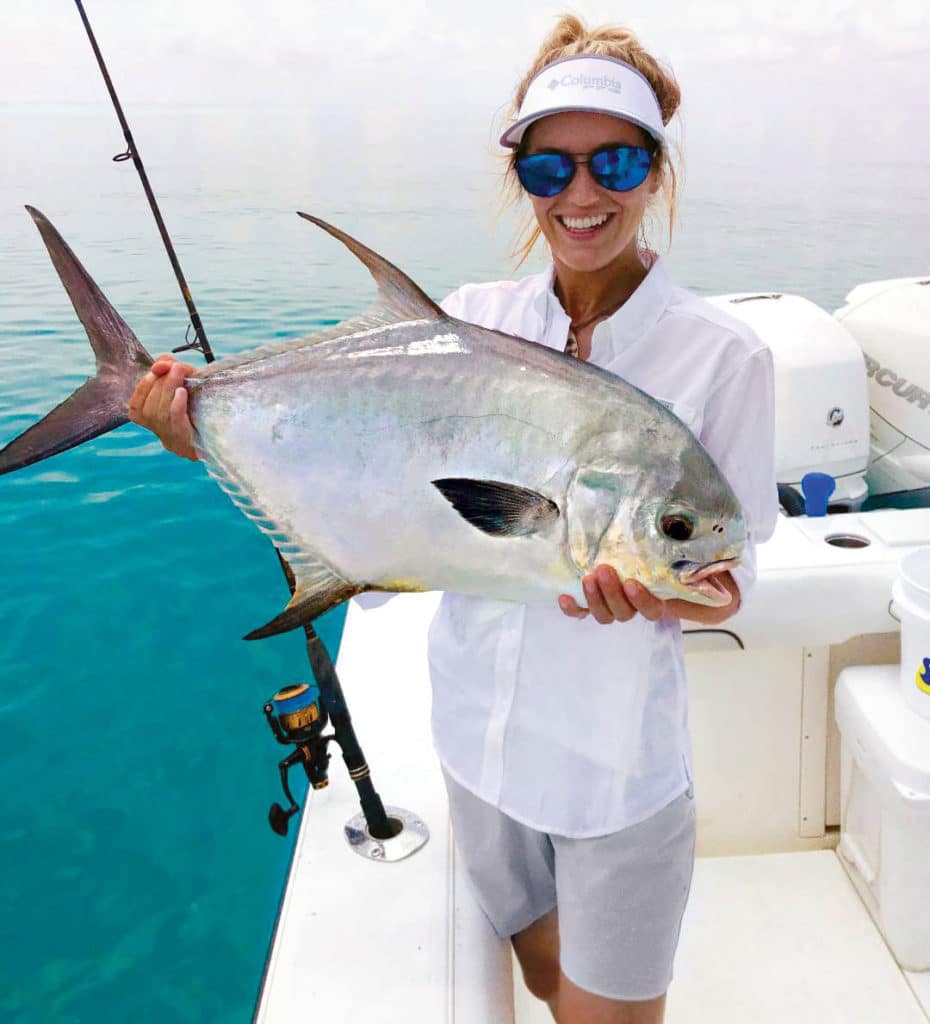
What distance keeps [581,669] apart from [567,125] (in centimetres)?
71

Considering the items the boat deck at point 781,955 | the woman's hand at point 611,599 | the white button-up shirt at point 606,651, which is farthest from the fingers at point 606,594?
the boat deck at point 781,955

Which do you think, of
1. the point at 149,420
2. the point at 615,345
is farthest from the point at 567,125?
the point at 149,420

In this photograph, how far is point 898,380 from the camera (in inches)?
110

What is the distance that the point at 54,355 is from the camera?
8266mm

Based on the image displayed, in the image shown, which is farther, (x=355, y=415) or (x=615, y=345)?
(x=615, y=345)

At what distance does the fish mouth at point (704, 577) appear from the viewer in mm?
898

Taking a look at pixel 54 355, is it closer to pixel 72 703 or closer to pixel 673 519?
pixel 72 703

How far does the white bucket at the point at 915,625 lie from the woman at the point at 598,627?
748 mm

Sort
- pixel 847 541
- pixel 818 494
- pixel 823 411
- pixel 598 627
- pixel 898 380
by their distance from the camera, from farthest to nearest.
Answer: pixel 898 380 → pixel 823 411 → pixel 818 494 → pixel 847 541 → pixel 598 627

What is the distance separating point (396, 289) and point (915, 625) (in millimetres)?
1320

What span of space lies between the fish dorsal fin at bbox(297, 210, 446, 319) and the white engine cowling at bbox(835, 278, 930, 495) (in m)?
2.25

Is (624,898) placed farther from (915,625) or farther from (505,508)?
(915,625)

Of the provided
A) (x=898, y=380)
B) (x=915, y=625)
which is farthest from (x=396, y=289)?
(x=898, y=380)

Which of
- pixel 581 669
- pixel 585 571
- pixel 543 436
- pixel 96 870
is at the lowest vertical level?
pixel 96 870
